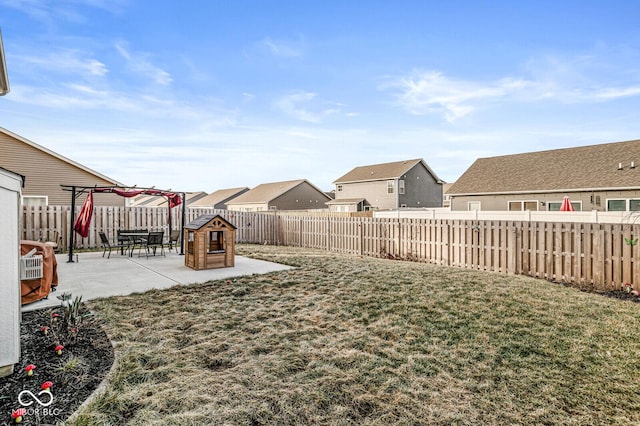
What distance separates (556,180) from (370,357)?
21.6m

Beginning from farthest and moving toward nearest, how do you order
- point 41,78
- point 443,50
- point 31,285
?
point 443,50
point 41,78
point 31,285

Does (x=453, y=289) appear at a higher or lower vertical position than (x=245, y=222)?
lower

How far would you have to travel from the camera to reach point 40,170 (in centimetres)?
1553

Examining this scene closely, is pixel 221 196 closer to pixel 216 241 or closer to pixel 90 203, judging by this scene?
pixel 90 203

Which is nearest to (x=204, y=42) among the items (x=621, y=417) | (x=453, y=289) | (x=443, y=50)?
(x=443, y=50)

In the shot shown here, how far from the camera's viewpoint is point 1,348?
107 inches

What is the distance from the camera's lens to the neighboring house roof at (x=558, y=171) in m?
17.7

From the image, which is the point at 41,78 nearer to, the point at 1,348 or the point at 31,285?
the point at 31,285

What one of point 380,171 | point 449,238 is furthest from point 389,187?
point 449,238

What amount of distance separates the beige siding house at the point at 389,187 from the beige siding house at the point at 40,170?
24282 millimetres

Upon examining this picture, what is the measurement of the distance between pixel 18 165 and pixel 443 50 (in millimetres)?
19633

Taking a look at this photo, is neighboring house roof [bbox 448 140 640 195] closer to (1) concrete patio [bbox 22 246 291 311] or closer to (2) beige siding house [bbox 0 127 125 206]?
(1) concrete patio [bbox 22 246 291 311]

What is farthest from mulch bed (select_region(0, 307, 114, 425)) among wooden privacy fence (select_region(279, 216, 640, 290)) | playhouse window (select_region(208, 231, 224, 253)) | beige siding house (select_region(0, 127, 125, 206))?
beige siding house (select_region(0, 127, 125, 206))

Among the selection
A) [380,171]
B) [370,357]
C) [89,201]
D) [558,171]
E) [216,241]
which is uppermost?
[380,171]
